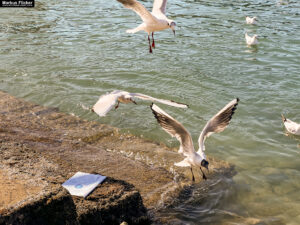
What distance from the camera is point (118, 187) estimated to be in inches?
183

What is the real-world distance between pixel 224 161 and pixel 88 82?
4588 millimetres

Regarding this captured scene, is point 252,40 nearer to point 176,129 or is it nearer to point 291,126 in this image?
point 291,126

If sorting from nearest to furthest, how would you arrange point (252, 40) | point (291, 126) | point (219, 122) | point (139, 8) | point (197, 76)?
1. point (219, 122)
2. point (139, 8)
3. point (291, 126)
4. point (197, 76)
5. point (252, 40)

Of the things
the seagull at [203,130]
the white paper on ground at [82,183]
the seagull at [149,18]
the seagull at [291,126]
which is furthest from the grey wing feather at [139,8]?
the seagull at [291,126]

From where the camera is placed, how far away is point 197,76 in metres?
9.91

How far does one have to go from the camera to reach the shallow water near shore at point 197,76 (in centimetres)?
572

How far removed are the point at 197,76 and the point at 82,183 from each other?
5897mm

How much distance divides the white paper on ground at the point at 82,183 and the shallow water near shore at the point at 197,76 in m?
0.99

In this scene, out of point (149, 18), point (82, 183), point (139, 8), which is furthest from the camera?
point (149, 18)

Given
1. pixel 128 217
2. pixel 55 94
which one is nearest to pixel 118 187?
pixel 128 217

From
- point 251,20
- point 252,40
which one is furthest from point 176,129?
point 251,20

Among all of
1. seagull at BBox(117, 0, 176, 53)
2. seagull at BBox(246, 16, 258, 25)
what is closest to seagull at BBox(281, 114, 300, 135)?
seagull at BBox(117, 0, 176, 53)

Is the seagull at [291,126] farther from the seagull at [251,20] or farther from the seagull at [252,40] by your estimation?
the seagull at [251,20]

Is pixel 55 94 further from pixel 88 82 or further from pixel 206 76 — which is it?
pixel 206 76
